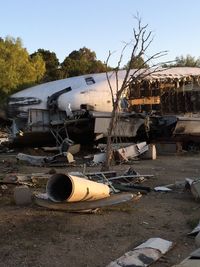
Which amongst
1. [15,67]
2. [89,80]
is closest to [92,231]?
[89,80]

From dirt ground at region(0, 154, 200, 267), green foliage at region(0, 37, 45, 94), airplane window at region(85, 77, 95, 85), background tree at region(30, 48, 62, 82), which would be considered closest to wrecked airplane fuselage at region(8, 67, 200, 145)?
airplane window at region(85, 77, 95, 85)

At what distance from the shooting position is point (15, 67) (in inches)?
1740

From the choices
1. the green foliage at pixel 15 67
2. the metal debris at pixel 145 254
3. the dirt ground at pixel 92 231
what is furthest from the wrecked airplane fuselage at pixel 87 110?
the green foliage at pixel 15 67

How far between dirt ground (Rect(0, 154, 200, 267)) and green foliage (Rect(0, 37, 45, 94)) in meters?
33.5

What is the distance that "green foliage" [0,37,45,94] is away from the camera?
140 ft

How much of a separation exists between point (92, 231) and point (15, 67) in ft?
126

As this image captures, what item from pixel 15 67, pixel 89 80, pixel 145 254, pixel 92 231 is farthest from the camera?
pixel 15 67

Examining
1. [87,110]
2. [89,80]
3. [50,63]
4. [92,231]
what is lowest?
[92,231]

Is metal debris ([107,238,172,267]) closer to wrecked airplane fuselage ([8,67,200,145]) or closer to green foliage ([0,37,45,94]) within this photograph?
wrecked airplane fuselage ([8,67,200,145])

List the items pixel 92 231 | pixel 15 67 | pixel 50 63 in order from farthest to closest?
pixel 50 63 < pixel 15 67 < pixel 92 231

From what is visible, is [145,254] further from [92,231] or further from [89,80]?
[89,80]

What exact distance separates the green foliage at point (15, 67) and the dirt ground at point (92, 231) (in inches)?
1321

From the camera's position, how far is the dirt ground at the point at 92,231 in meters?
6.03

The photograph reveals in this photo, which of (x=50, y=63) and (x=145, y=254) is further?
(x=50, y=63)
